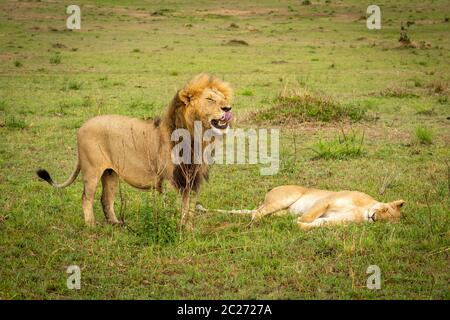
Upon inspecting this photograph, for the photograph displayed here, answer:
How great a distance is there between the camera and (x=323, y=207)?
6.38 metres

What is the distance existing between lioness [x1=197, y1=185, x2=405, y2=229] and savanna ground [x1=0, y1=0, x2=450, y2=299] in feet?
0.57

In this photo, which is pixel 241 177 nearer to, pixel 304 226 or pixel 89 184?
pixel 304 226

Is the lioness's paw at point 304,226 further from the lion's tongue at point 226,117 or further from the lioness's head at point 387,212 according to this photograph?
the lion's tongue at point 226,117

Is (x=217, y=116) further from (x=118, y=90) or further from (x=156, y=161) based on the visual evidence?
(x=118, y=90)

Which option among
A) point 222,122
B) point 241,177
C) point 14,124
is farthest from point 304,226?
point 14,124


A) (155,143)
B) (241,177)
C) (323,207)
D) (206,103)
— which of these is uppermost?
(206,103)

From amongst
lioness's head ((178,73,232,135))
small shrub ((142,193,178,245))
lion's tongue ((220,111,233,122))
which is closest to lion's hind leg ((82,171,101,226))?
small shrub ((142,193,178,245))

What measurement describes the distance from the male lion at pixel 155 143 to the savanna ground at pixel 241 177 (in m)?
0.23

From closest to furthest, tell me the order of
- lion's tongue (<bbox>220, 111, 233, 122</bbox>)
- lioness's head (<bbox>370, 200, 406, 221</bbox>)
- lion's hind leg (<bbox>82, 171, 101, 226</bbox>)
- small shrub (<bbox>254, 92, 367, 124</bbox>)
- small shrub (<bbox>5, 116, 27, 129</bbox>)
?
lion's tongue (<bbox>220, 111, 233, 122</bbox>) < lion's hind leg (<bbox>82, 171, 101, 226</bbox>) < lioness's head (<bbox>370, 200, 406, 221</bbox>) < small shrub (<bbox>5, 116, 27, 129</bbox>) < small shrub (<bbox>254, 92, 367, 124</bbox>)

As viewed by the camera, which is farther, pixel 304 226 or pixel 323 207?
pixel 323 207

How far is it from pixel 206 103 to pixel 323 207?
1.67 m

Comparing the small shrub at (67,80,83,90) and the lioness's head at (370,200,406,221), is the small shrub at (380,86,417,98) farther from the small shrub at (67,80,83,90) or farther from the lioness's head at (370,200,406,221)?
the lioness's head at (370,200,406,221)

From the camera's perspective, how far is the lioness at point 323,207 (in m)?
A: 6.10

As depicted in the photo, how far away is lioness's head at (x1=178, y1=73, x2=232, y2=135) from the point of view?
579cm
